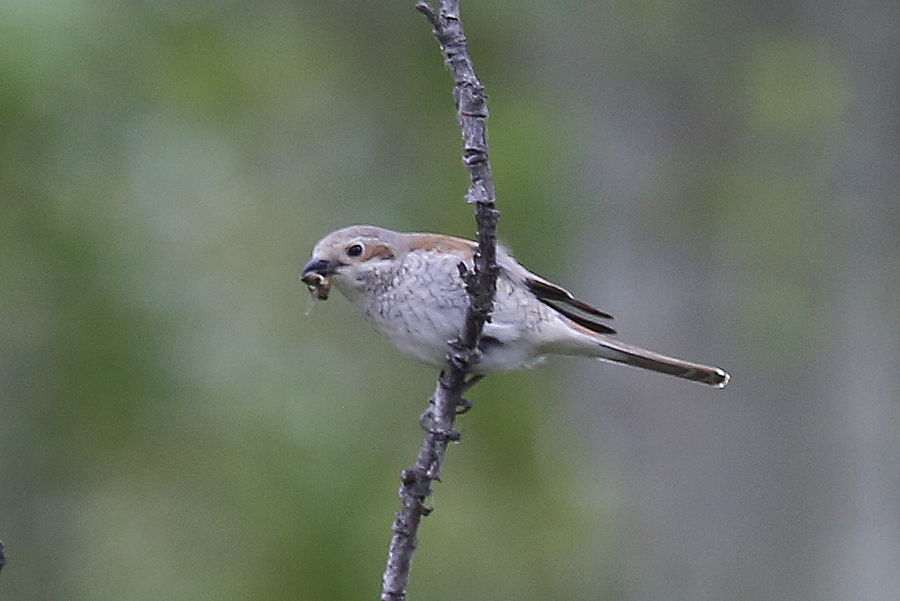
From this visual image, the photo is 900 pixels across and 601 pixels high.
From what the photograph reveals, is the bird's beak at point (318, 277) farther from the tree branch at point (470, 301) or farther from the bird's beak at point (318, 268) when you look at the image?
the tree branch at point (470, 301)

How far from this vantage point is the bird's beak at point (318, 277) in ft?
12.5

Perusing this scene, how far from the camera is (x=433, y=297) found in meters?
3.77

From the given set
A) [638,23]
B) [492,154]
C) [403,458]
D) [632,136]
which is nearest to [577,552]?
[403,458]

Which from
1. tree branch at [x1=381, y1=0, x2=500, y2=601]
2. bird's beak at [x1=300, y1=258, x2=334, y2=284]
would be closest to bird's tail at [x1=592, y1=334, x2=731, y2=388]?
bird's beak at [x1=300, y1=258, x2=334, y2=284]

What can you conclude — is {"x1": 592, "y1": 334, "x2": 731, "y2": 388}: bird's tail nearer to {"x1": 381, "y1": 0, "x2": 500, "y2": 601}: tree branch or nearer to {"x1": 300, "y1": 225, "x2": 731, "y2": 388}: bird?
{"x1": 300, "y1": 225, "x2": 731, "y2": 388}: bird

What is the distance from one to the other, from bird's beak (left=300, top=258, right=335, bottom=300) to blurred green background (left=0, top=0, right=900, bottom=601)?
147 cm

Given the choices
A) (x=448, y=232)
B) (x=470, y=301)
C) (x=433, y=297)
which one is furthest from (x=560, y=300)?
(x=448, y=232)

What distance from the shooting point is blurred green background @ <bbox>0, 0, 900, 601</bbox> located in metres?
5.24

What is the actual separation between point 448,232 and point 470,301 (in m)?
3.61

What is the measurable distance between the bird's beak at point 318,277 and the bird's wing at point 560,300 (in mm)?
527

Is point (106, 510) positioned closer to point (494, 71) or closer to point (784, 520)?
point (494, 71)

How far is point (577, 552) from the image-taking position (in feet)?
22.8

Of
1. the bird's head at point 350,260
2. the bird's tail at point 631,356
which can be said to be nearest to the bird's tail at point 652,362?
the bird's tail at point 631,356

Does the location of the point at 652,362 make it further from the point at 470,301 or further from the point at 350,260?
the point at 470,301
